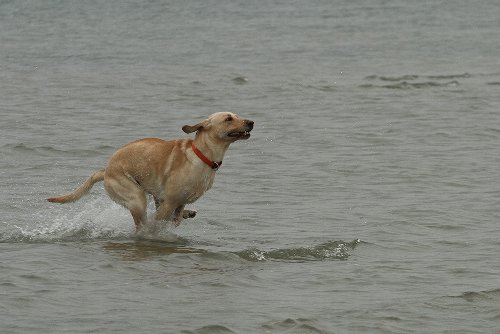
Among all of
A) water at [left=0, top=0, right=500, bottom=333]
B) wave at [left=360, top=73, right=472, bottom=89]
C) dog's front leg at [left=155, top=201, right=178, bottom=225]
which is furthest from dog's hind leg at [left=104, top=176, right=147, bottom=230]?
wave at [left=360, top=73, right=472, bottom=89]

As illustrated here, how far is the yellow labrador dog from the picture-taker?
1184cm

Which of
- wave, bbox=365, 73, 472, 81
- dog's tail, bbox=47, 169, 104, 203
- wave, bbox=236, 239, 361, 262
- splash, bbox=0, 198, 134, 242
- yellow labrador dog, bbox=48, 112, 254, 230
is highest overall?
yellow labrador dog, bbox=48, 112, 254, 230

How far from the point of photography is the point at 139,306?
9570 mm

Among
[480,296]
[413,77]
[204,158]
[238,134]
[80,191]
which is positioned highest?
[238,134]

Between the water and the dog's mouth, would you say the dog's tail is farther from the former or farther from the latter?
the dog's mouth

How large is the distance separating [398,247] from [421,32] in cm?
2573

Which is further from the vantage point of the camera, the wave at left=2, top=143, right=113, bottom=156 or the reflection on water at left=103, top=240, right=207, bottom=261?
the wave at left=2, top=143, right=113, bottom=156

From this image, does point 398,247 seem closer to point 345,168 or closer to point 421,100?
point 345,168

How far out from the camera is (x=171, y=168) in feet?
39.4

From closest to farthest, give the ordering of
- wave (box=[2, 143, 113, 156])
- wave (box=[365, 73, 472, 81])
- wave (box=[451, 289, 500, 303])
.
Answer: wave (box=[451, 289, 500, 303])
wave (box=[2, 143, 113, 156])
wave (box=[365, 73, 472, 81])

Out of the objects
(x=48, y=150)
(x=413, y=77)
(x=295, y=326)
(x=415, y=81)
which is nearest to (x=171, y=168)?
(x=295, y=326)

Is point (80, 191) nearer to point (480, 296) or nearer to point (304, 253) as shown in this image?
point (304, 253)

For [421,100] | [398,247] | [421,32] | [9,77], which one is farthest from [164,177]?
[421,32]

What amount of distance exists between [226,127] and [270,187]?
12.4 feet
